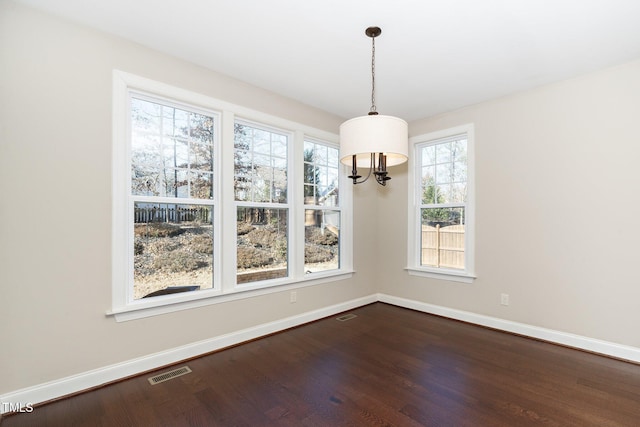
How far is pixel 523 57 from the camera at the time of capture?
2738 millimetres

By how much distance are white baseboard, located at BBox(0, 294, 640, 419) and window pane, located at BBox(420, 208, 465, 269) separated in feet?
1.99

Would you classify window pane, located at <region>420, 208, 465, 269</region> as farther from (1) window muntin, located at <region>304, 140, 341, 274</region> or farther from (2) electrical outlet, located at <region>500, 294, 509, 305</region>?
(1) window muntin, located at <region>304, 140, 341, 274</region>

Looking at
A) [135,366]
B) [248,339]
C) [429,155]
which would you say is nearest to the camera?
[135,366]

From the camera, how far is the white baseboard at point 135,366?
208 cm

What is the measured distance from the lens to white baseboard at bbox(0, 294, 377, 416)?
208cm

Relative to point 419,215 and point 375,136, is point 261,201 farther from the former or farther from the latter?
point 419,215

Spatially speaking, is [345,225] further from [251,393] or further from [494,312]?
[251,393]

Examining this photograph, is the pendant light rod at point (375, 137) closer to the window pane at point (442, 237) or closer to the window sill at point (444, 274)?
the window pane at point (442, 237)

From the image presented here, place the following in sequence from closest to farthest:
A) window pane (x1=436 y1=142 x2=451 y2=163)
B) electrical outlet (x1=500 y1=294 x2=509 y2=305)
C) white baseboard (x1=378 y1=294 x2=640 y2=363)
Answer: white baseboard (x1=378 y1=294 x2=640 y2=363) < electrical outlet (x1=500 y1=294 x2=509 y2=305) < window pane (x1=436 y1=142 x2=451 y2=163)

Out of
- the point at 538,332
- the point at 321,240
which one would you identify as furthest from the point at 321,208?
the point at 538,332

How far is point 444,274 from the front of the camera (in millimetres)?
4004

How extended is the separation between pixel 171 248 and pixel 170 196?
0.47 metres

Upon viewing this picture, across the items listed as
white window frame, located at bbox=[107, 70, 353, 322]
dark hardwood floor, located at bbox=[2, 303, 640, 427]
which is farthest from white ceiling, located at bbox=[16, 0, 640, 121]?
dark hardwood floor, located at bbox=[2, 303, 640, 427]

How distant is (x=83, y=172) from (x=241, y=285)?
1.68 meters
